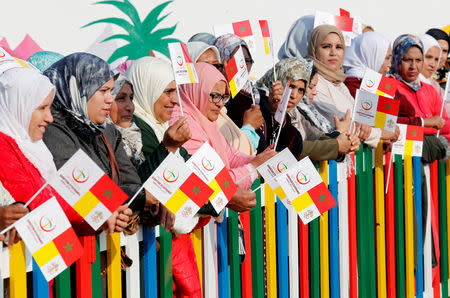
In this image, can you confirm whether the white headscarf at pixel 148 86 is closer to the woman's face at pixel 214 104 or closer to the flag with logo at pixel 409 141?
the woman's face at pixel 214 104

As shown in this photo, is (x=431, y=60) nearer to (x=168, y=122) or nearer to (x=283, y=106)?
(x=283, y=106)

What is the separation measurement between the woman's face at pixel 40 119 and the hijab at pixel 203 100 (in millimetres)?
1125

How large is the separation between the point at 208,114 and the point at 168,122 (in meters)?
0.20

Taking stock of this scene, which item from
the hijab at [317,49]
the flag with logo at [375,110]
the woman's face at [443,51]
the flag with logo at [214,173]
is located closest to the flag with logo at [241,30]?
the hijab at [317,49]

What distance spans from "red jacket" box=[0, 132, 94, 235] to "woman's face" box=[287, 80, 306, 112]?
2.20 metres

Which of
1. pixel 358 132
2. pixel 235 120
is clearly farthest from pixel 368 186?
pixel 235 120

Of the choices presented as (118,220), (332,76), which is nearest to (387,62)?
(332,76)

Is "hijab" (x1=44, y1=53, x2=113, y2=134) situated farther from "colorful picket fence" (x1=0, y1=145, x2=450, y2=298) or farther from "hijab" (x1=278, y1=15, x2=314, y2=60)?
"hijab" (x1=278, y1=15, x2=314, y2=60)

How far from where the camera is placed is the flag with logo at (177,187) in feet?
11.1

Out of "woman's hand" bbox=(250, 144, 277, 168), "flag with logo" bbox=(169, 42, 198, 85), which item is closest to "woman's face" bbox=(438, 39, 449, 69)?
"woman's hand" bbox=(250, 144, 277, 168)

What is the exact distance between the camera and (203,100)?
432cm

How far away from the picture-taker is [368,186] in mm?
5562

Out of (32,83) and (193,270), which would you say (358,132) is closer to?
(193,270)

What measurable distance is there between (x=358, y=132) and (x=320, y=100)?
→ 1.15 feet
